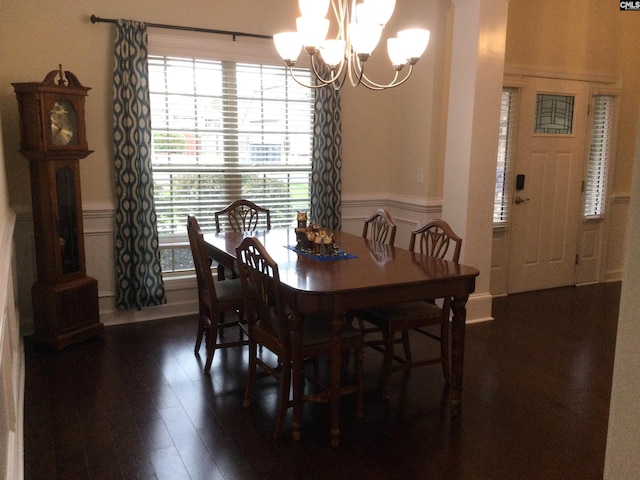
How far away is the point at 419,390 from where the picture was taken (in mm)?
3295

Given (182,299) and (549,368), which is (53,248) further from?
(549,368)

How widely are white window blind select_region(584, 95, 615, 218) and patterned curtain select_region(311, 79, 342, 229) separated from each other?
270 cm

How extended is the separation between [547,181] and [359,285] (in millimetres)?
3623

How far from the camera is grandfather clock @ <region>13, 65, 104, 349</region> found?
363 centimetres

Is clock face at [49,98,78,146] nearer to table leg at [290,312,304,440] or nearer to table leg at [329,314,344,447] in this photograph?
table leg at [290,312,304,440]

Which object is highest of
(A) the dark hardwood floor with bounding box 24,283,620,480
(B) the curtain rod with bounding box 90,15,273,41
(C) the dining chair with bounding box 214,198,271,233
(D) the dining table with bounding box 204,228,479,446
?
(B) the curtain rod with bounding box 90,15,273,41

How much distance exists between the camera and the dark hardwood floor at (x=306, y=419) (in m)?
2.49

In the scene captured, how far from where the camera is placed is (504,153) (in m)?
5.25

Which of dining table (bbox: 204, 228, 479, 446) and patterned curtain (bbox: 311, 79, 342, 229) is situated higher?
patterned curtain (bbox: 311, 79, 342, 229)

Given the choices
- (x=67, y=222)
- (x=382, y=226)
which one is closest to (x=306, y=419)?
(x=382, y=226)

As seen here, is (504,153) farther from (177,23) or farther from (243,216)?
(177,23)

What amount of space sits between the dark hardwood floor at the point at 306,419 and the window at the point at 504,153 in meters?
1.56

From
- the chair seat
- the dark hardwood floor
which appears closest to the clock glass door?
the dark hardwood floor

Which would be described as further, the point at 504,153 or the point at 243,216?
the point at 504,153
